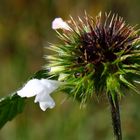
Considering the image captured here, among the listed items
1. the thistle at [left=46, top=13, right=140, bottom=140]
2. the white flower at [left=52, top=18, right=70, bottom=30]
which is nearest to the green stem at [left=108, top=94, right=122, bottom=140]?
the thistle at [left=46, top=13, right=140, bottom=140]

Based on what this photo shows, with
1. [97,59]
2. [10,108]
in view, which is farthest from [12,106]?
[97,59]

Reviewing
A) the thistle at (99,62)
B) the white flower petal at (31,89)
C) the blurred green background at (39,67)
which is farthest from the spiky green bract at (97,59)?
the blurred green background at (39,67)

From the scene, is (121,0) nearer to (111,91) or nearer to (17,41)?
(17,41)

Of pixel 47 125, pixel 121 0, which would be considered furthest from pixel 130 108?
pixel 121 0

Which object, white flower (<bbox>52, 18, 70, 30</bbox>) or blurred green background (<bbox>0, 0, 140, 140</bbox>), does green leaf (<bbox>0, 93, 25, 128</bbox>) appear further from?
blurred green background (<bbox>0, 0, 140, 140</bbox>)

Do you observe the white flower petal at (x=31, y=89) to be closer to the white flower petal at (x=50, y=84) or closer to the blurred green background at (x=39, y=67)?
the white flower petal at (x=50, y=84)
